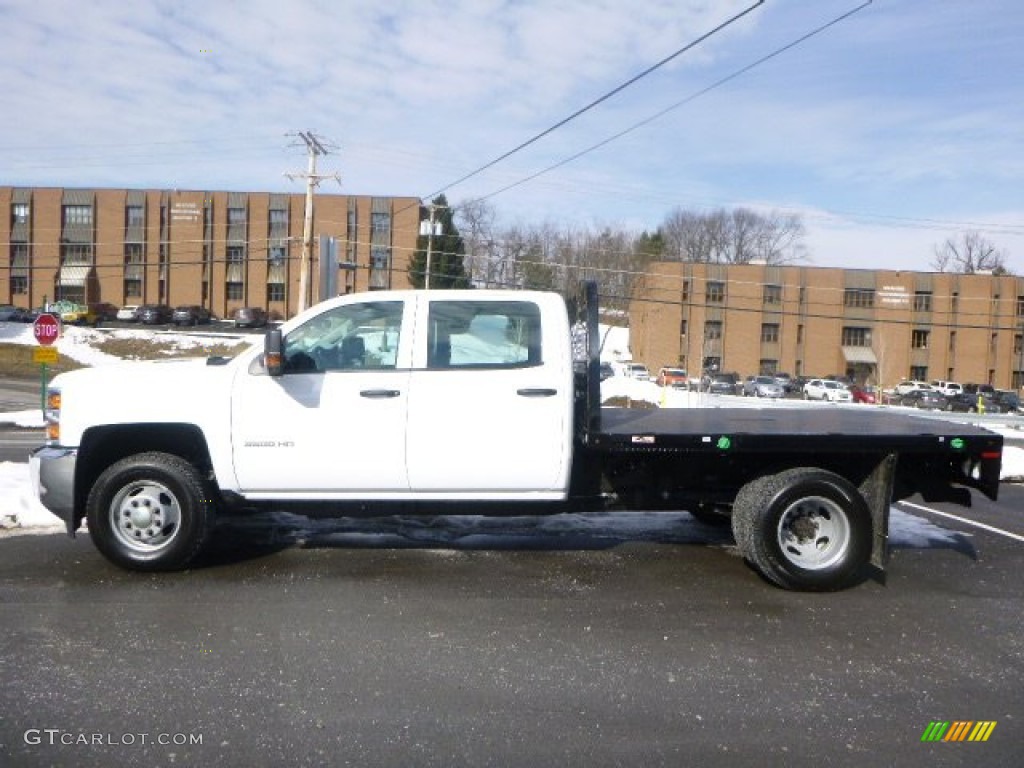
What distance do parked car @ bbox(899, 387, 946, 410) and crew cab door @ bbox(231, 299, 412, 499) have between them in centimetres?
5138

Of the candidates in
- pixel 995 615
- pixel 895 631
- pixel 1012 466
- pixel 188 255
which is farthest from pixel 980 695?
pixel 188 255

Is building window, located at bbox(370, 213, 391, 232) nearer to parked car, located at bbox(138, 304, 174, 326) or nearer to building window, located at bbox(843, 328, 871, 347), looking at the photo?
parked car, located at bbox(138, 304, 174, 326)

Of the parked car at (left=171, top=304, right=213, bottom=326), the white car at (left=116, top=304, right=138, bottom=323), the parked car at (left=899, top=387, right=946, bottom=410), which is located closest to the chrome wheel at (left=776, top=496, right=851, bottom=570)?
the parked car at (left=899, top=387, right=946, bottom=410)

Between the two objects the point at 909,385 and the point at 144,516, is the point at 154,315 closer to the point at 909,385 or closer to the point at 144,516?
the point at 909,385

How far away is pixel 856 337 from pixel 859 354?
4.73 ft

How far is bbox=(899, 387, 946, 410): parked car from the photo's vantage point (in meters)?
52.2

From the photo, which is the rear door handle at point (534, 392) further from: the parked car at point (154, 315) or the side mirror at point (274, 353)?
the parked car at point (154, 315)

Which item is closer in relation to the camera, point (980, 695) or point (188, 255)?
point (980, 695)

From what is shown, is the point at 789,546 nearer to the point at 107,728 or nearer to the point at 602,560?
the point at 602,560

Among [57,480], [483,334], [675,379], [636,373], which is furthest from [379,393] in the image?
[675,379]

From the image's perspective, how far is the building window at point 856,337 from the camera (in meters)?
72.0

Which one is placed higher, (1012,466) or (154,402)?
(154,402)

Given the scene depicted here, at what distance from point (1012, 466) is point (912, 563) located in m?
7.98

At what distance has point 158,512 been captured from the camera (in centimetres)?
625
